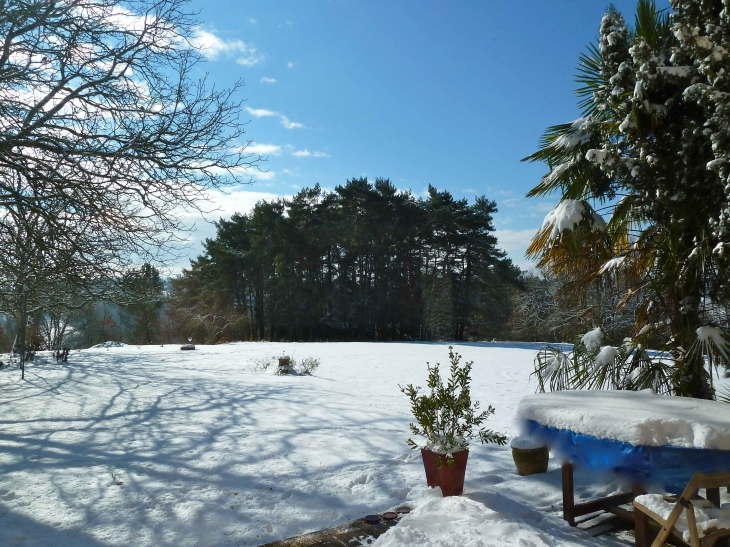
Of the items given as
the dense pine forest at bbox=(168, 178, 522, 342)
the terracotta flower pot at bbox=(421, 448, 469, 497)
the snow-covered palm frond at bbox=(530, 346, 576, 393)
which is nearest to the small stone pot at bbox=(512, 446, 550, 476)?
the snow-covered palm frond at bbox=(530, 346, 576, 393)

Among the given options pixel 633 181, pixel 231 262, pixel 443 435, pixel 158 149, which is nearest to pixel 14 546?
pixel 443 435

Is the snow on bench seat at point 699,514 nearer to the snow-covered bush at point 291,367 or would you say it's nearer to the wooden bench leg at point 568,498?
the wooden bench leg at point 568,498

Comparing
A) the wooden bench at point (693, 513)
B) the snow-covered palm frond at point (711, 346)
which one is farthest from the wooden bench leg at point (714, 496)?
the snow-covered palm frond at point (711, 346)

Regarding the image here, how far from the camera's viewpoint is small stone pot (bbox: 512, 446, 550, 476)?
4543 millimetres

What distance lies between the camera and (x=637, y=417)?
286cm

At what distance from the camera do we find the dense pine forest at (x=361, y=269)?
3150cm

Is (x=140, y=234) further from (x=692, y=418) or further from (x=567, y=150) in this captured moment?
(x=692, y=418)

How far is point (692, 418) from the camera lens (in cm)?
282

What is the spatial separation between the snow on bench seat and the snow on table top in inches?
14.2

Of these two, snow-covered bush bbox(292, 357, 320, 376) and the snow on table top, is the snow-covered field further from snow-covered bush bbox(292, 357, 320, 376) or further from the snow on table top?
snow-covered bush bbox(292, 357, 320, 376)

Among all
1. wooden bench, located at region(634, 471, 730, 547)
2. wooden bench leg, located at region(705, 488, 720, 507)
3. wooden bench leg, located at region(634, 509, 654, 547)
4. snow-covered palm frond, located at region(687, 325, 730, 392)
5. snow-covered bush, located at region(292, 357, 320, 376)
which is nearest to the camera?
wooden bench, located at region(634, 471, 730, 547)

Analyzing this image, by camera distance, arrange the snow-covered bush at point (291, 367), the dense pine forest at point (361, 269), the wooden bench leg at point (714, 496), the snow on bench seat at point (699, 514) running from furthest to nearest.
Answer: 1. the dense pine forest at point (361, 269)
2. the snow-covered bush at point (291, 367)
3. the wooden bench leg at point (714, 496)
4. the snow on bench seat at point (699, 514)

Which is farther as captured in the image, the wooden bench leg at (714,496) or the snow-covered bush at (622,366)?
the snow-covered bush at (622,366)

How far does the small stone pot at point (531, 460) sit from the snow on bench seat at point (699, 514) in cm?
171
